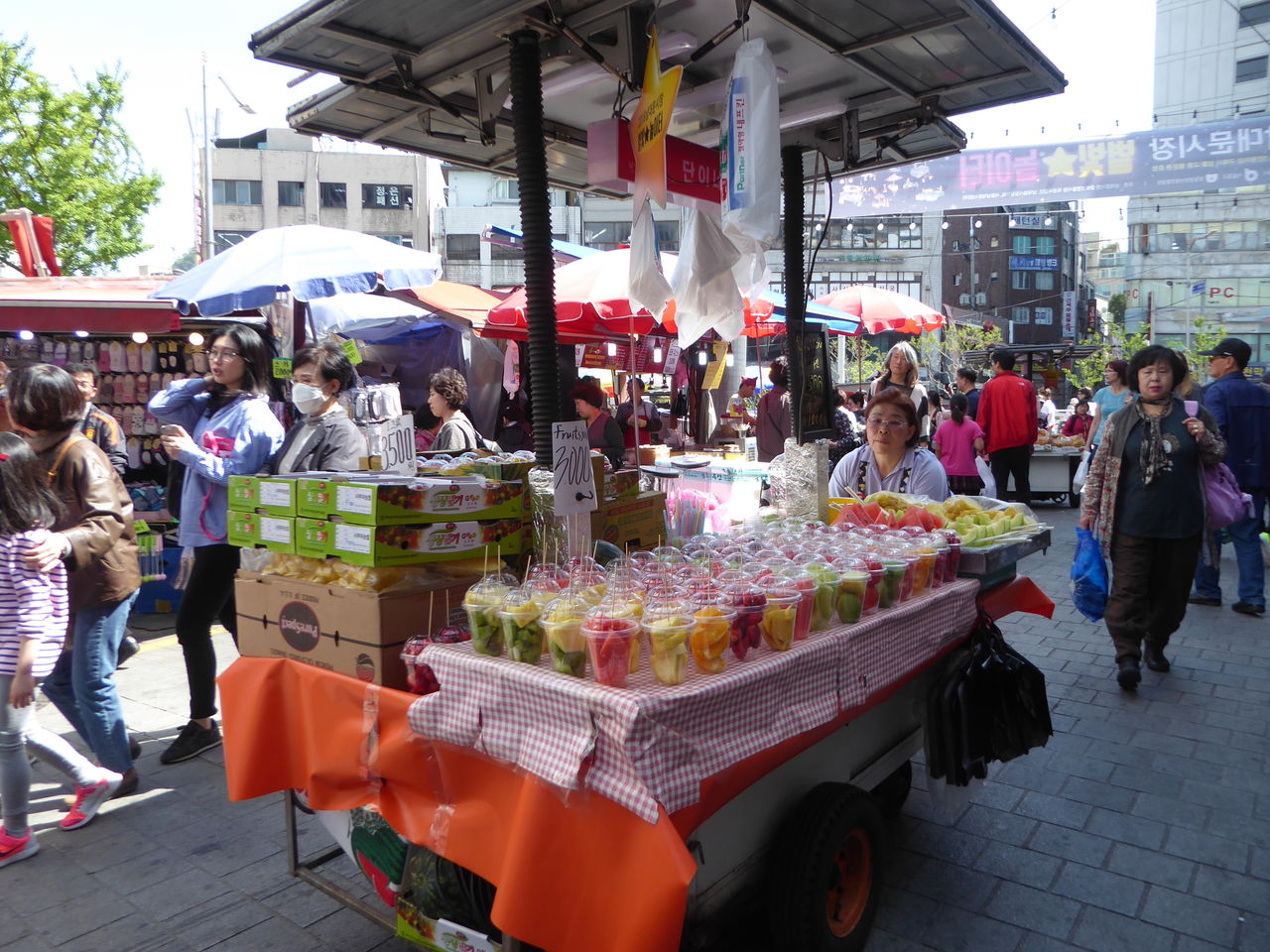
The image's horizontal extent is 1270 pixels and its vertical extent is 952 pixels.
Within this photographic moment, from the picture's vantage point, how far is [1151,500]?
4844 millimetres

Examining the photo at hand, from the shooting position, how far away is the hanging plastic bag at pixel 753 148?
120 inches

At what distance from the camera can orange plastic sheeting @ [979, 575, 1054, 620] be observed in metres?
3.53

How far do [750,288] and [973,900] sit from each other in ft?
9.60

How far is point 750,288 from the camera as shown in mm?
4332

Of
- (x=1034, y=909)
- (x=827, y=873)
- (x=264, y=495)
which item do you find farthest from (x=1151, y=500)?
(x=264, y=495)

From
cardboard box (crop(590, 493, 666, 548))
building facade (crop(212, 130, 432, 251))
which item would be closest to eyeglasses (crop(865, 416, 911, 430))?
cardboard box (crop(590, 493, 666, 548))

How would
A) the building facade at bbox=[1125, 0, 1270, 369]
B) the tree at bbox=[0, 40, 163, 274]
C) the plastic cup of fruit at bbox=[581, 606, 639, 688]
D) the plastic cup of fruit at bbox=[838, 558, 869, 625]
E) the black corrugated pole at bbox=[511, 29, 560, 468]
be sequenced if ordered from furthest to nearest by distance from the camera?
the building facade at bbox=[1125, 0, 1270, 369] < the tree at bbox=[0, 40, 163, 274] < the black corrugated pole at bbox=[511, 29, 560, 468] < the plastic cup of fruit at bbox=[838, 558, 869, 625] < the plastic cup of fruit at bbox=[581, 606, 639, 688]

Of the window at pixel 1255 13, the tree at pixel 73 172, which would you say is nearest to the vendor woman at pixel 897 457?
the tree at pixel 73 172

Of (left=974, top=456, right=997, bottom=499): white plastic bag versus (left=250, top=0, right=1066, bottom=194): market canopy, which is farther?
(left=974, top=456, right=997, bottom=499): white plastic bag

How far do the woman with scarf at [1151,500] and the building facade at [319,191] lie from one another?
43921 mm

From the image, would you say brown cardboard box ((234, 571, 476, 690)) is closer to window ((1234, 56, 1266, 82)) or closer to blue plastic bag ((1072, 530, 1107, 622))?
blue plastic bag ((1072, 530, 1107, 622))

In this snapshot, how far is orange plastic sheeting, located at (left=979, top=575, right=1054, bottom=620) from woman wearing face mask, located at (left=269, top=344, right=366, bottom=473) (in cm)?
298

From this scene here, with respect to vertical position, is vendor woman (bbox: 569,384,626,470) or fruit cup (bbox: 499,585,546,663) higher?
vendor woman (bbox: 569,384,626,470)

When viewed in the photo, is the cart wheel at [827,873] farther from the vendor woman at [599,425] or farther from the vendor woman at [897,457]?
the vendor woman at [599,425]
